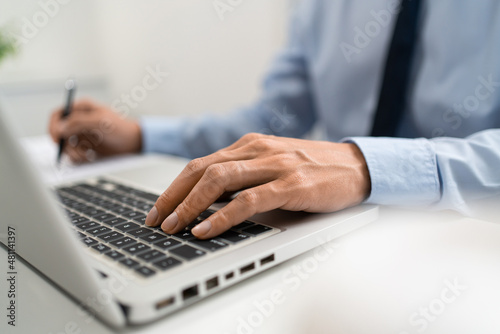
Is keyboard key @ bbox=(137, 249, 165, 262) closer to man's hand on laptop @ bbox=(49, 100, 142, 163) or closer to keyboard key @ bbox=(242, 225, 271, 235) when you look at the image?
keyboard key @ bbox=(242, 225, 271, 235)

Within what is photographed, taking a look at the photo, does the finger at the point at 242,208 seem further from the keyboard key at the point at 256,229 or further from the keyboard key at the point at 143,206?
the keyboard key at the point at 143,206

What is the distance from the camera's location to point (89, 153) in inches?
39.3

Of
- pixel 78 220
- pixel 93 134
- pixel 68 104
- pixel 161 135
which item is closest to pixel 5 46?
pixel 68 104

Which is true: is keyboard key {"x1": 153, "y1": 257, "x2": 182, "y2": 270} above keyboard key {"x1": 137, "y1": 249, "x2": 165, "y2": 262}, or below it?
above

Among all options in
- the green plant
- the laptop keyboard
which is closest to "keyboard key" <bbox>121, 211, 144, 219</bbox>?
the laptop keyboard

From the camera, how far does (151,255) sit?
0.35 metres

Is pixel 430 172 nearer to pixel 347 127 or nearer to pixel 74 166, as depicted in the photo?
pixel 347 127

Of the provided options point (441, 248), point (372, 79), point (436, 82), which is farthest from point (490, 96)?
point (441, 248)

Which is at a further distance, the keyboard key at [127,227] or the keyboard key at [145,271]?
the keyboard key at [127,227]

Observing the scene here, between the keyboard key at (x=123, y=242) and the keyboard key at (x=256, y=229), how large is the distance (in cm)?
12

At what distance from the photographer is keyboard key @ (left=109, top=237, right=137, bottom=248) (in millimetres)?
386

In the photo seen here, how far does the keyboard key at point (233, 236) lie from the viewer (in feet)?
1.27

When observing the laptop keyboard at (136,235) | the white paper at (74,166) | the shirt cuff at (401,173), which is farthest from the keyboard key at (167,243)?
the white paper at (74,166)

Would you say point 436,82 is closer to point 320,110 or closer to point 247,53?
point 320,110
